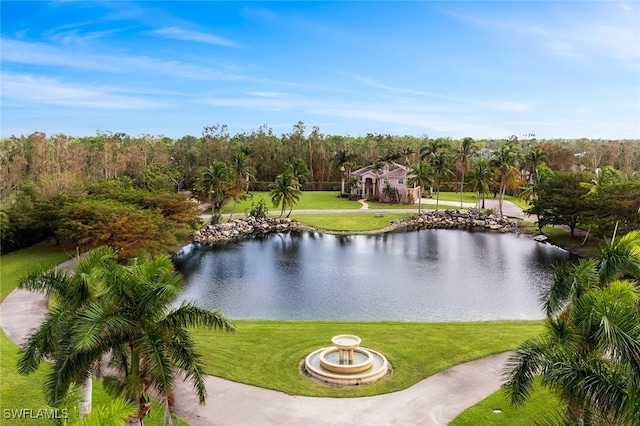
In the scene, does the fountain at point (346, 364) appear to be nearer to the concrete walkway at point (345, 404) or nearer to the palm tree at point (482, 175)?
the concrete walkway at point (345, 404)

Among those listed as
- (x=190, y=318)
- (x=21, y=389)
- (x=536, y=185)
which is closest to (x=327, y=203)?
(x=536, y=185)

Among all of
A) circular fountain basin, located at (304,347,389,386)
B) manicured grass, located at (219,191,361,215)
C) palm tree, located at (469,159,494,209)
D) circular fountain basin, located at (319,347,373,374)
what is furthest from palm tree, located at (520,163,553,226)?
circular fountain basin, located at (304,347,389,386)

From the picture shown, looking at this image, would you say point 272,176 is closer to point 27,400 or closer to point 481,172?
point 481,172

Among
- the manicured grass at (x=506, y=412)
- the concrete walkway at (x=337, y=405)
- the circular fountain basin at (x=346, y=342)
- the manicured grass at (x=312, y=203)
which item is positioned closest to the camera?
the manicured grass at (x=506, y=412)

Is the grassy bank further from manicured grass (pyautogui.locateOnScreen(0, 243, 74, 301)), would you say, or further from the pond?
manicured grass (pyautogui.locateOnScreen(0, 243, 74, 301))

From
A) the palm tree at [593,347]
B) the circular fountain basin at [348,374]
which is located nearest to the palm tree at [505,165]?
the circular fountain basin at [348,374]

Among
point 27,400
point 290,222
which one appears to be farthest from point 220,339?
point 290,222
